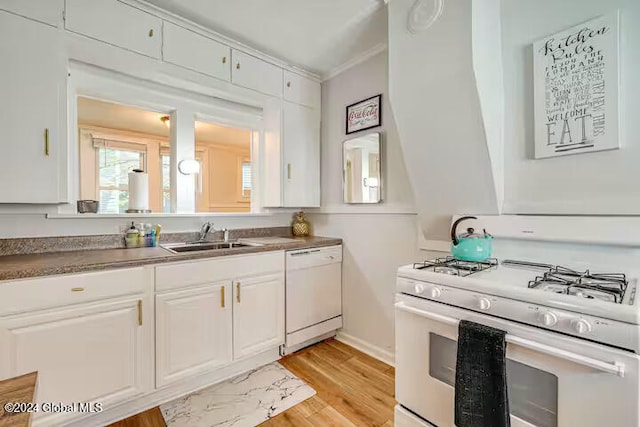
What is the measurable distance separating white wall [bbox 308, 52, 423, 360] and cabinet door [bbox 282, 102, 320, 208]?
0.10m

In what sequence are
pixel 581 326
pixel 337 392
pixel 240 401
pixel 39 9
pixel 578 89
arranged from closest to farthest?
pixel 581 326, pixel 578 89, pixel 39 9, pixel 240 401, pixel 337 392

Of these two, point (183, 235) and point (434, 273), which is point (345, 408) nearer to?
point (434, 273)

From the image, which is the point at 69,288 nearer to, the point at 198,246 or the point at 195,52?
the point at 198,246

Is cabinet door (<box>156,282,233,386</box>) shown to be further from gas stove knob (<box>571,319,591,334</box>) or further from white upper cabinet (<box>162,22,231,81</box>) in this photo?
gas stove knob (<box>571,319,591,334</box>)

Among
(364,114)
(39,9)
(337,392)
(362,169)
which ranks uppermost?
(39,9)

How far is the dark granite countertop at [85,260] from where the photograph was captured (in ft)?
4.49

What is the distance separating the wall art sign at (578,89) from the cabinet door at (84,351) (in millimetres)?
2318

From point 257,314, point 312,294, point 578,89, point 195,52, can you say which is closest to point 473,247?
point 578,89

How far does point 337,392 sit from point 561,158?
1838 millimetres

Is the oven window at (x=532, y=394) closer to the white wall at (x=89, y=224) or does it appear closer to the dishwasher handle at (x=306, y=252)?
the dishwasher handle at (x=306, y=252)

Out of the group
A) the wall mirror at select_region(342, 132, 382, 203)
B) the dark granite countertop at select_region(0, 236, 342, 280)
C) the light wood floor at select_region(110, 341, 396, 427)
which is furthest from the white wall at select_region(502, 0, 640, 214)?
the dark granite countertop at select_region(0, 236, 342, 280)

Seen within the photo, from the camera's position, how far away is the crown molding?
2.36m

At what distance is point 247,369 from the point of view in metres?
2.17

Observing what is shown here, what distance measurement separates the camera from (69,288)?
57.0 inches
